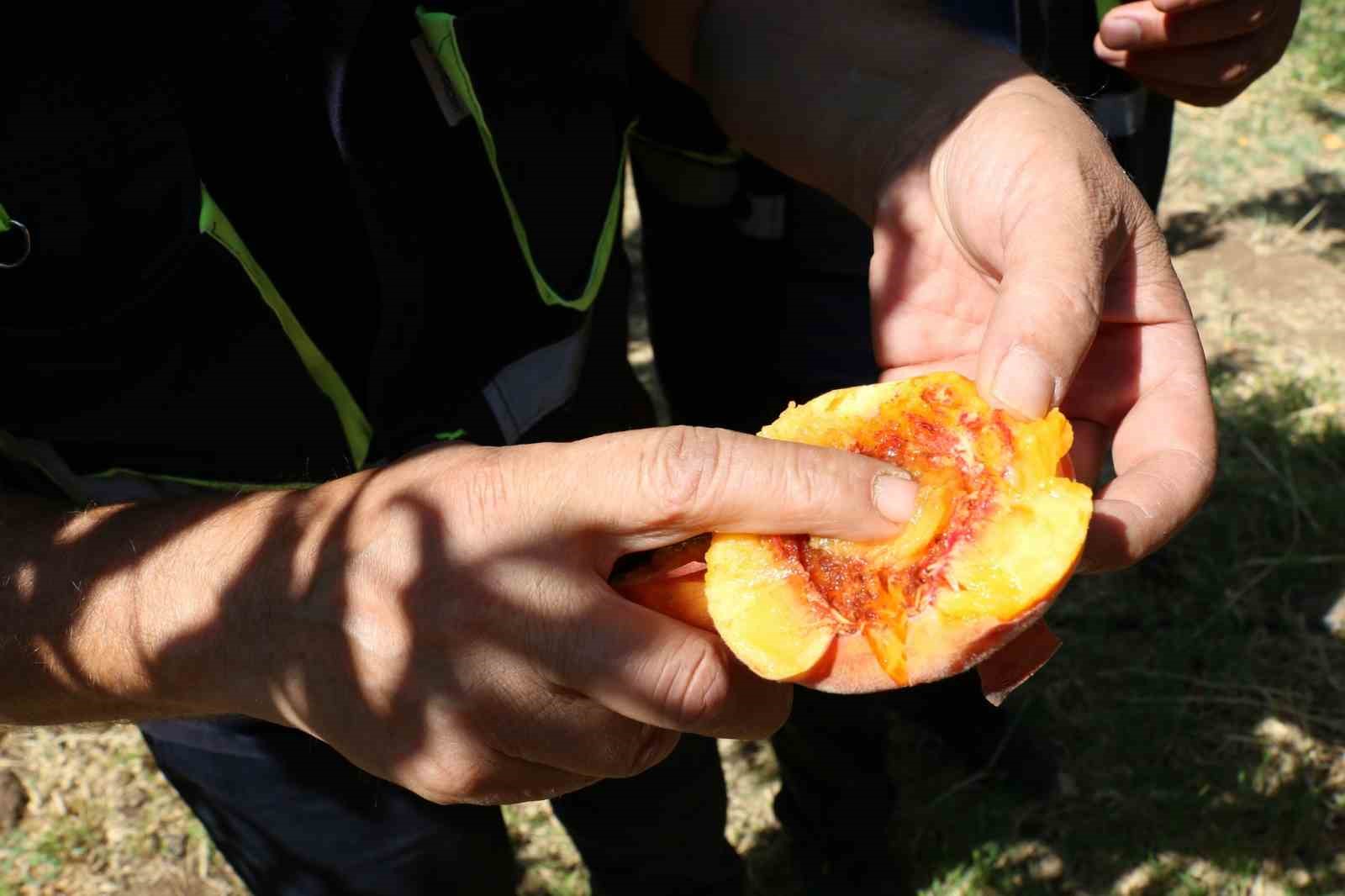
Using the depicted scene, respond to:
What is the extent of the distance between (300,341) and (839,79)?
1.15m

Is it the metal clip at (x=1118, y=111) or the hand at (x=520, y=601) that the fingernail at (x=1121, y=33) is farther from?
the hand at (x=520, y=601)

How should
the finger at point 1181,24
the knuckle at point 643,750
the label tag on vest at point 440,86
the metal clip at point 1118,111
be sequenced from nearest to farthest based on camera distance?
the knuckle at point 643,750, the label tag on vest at point 440,86, the finger at point 1181,24, the metal clip at point 1118,111

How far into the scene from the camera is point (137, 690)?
165 cm

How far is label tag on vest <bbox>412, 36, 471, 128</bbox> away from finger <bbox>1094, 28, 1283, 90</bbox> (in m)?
Answer: 1.51

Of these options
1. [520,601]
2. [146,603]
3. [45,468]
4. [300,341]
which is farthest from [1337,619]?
[45,468]

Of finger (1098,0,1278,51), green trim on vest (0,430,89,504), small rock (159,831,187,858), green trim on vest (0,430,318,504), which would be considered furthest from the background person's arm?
small rock (159,831,187,858)

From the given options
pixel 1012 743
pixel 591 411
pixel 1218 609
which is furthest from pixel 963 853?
pixel 591 411

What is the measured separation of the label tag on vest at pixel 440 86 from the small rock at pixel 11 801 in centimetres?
295

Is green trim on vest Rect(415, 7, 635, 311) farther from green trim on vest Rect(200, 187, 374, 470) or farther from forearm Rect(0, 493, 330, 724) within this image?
forearm Rect(0, 493, 330, 724)

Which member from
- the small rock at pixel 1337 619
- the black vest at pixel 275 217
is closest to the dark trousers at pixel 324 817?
the black vest at pixel 275 217

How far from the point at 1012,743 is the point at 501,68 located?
8.43ft

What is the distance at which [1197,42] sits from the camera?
2.46 metres

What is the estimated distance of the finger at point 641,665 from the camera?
57.1 inches

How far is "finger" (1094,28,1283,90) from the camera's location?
253 centimetres
